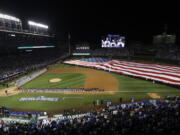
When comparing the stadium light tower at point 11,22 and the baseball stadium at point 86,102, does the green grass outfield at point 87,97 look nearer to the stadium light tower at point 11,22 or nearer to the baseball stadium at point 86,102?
the baseball stadium at point 86,102

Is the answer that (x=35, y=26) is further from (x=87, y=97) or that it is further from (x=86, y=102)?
(x=86, y=102)

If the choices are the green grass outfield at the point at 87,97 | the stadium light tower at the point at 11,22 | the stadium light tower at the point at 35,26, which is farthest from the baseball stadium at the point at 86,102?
the stadium light tower at the point at 35,26

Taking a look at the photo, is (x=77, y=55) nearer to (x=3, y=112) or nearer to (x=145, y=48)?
(x=145, y=48)

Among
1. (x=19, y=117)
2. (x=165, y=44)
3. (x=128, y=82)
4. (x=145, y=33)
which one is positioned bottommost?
(x=19, y=117)

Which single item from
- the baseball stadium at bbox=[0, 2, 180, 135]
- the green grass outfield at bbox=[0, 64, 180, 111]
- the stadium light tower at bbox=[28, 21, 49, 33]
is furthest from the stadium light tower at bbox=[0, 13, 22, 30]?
the green grass outfield at bbox=[0, 64, 180, 111]

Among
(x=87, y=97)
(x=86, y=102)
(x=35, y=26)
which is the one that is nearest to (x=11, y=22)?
(x=35, y=26)

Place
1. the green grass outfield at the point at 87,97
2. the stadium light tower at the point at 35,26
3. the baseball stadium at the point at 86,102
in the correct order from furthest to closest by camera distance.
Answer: the stadium light tower at the point at 35,26 → the green grass outfield at the point at 87,97 → the baseball stadium at the point at 86,102

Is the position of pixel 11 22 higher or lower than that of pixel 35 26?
lower

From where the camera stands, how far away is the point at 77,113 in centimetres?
1930

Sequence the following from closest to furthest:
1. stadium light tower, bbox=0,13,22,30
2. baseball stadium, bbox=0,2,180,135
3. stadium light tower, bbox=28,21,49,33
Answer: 1. baseball stadium, bbox=0,2,180,135
2. stadium light tower, bbox=0,13,22,30
3. stadium light tower, bbox=28,21,49,33

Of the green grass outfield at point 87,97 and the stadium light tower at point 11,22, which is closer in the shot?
the green grass outfield at point 87,97

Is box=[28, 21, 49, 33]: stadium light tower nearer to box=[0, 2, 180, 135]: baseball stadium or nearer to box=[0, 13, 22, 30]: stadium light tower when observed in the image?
box=[0, 13, 22, 30]: stadium light tower

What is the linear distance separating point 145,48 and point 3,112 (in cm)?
6113

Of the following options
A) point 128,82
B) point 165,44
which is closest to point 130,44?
point 165,44
